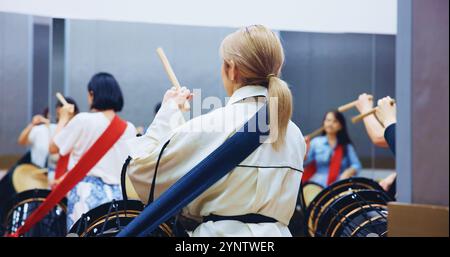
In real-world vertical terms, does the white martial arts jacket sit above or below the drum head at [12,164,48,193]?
above

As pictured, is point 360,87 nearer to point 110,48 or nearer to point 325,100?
point 325,100

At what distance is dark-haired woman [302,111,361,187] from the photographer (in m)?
8.27

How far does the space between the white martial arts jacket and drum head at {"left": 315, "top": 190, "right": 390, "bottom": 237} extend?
3.82 ft

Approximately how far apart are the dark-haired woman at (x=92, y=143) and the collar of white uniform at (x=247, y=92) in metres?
2.33

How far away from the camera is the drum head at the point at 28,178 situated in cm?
735

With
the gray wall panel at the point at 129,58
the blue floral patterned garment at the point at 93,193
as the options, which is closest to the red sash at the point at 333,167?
the gray wall panel at the point at 129,58

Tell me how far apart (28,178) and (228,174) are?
5.33 meters

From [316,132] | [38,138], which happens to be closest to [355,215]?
[316,132]

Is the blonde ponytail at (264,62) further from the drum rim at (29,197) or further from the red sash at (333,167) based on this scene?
the red sash at (333,167)

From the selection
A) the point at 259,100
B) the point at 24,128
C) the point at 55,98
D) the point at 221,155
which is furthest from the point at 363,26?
the point at 24,128

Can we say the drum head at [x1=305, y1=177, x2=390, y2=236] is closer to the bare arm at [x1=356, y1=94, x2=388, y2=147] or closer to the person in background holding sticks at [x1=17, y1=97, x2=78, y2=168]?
the bare arm at [x1=356, y1=94, x2=388, y2=147]

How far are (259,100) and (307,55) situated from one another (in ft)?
15.8

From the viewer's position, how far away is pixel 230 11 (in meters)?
4.33

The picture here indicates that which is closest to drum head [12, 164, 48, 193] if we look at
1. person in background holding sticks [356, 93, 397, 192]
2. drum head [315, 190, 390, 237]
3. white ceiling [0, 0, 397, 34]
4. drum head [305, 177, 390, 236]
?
white ceiling [0, 0, 397, 34]
